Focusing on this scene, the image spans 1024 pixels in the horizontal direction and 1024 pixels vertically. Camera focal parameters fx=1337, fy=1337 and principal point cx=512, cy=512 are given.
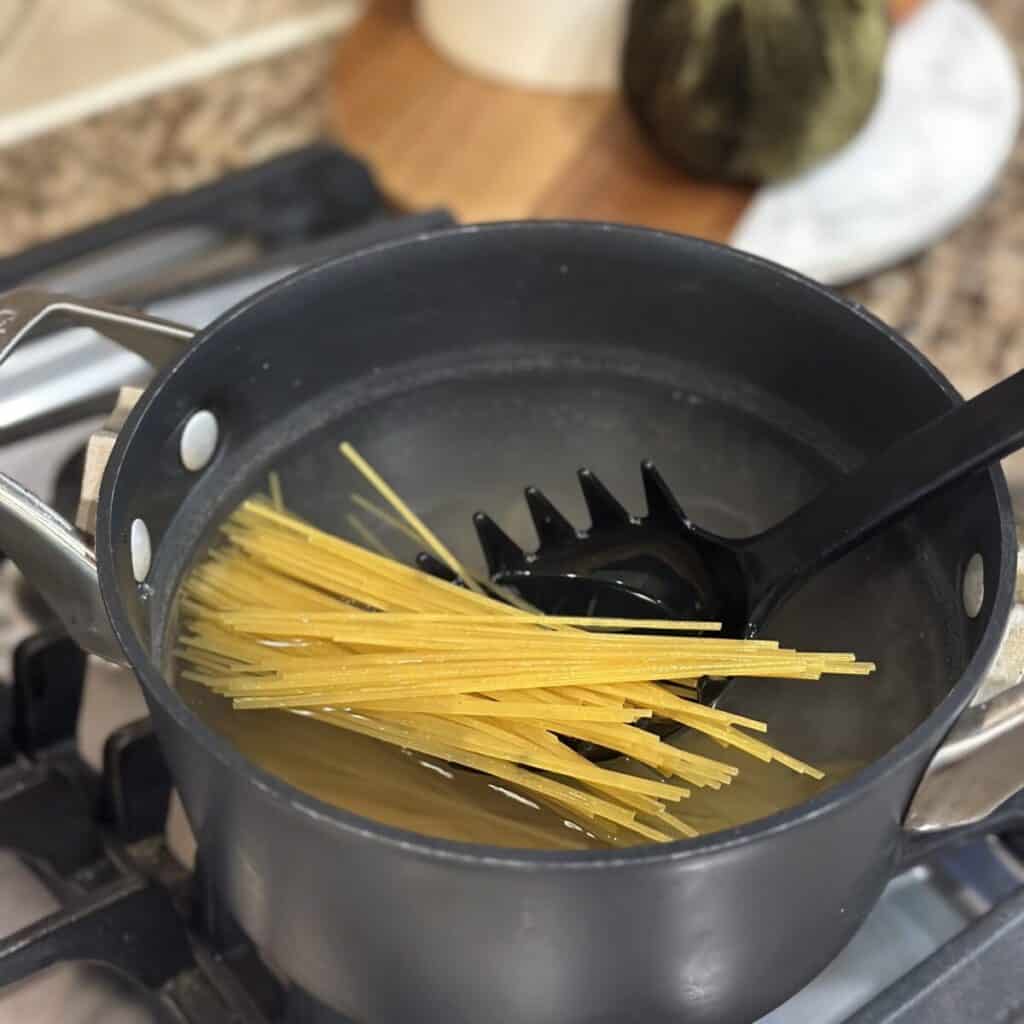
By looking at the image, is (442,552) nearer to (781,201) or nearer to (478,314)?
(478,314)

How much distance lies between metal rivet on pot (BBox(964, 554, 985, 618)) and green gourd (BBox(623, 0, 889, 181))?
48cm

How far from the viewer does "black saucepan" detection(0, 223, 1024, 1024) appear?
0.37 m

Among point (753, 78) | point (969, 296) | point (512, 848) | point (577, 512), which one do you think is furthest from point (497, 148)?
point (512, 848)

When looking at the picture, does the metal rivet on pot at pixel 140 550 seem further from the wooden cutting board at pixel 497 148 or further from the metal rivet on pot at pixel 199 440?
the wooden cutting board at pixel 497 148

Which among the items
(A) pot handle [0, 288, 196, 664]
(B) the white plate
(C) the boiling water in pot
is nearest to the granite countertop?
(B) the white plate

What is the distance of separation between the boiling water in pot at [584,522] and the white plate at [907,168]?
12.2 inches

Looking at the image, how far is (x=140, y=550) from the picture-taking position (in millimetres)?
515

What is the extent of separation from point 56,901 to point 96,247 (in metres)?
0.39

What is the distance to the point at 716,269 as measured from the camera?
542mm

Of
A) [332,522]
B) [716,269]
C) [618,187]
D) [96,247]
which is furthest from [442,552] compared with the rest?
[618,187]

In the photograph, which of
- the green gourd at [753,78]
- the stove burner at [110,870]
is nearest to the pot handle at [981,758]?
the stove burner at [110,870]

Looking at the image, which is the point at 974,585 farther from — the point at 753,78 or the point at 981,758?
the point at 753,78

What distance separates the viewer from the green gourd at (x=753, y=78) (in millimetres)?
849

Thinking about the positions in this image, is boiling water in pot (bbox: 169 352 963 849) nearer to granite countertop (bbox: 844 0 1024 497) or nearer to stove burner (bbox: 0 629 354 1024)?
stove burner (bbox: 0 629 354 1024)
